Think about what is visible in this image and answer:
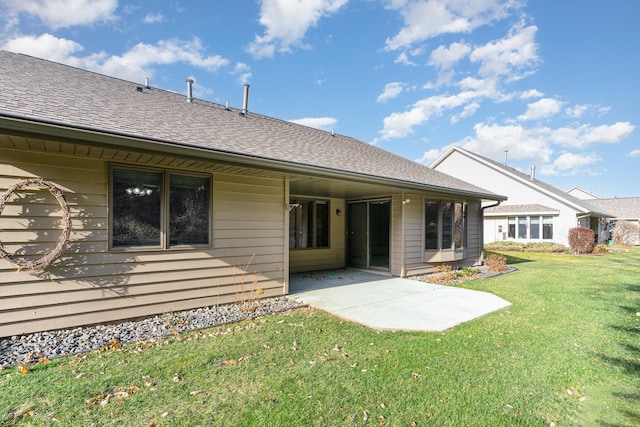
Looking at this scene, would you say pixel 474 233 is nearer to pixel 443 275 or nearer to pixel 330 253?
pixel 443 275

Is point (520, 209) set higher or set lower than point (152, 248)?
higher

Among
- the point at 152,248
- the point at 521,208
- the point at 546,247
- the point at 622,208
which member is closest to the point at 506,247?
the point at 546,247

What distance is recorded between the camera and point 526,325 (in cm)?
457

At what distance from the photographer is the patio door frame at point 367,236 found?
880 centimetres

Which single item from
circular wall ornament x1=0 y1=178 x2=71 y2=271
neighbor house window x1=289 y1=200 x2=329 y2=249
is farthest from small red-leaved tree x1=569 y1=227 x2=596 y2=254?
circular wall ornament x1=0 y1=178 x2=71 y2=271

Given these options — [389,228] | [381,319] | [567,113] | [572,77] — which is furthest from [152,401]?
[567,113]

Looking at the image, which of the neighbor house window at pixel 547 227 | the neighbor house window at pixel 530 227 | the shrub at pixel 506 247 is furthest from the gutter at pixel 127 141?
the neighbor house window at pixel 547 227

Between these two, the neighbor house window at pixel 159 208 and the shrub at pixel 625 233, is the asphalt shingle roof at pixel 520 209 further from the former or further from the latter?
the neighbor house window at pixel 159 208

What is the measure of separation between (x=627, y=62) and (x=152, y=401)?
1860 cm

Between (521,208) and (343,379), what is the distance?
1965cm

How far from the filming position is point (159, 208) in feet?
15.5

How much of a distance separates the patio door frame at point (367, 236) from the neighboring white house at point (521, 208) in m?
11.2

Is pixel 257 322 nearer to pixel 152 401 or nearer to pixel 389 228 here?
pixel 152 401

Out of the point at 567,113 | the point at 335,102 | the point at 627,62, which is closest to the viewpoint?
the point at 627,62
